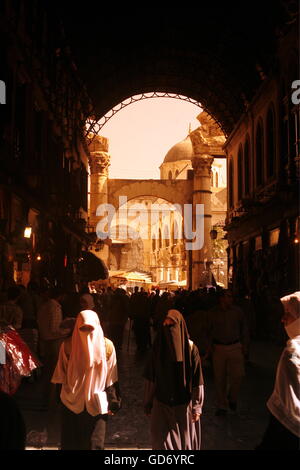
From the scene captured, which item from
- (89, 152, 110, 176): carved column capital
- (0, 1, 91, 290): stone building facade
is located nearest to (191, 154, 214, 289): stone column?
(89, 152, 110, 176): carved column capital

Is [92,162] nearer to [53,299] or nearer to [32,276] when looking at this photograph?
[32,276]

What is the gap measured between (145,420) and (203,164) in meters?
35.7

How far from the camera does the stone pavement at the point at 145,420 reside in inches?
282

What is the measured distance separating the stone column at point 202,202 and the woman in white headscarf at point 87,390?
35737 mm

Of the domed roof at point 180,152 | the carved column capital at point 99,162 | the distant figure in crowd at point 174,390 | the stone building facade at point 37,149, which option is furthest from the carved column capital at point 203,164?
the domed roof at point 180,152

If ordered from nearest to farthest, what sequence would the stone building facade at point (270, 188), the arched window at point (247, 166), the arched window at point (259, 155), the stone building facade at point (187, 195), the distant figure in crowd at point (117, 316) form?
the distant figure in crowd at point (117, 316) → the stone building facade at point (270, 188) → the arched window at point (259, 155) → the arched window at point (247, 166) → the stone building facade at point (187, 195)

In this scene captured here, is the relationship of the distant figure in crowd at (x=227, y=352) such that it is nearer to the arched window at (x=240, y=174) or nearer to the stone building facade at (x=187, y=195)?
the arched window at (x=240, y=174)

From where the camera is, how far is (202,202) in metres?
44.9

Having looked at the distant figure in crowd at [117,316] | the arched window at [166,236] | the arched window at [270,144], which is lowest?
the distant figure in crowd at [117,316]

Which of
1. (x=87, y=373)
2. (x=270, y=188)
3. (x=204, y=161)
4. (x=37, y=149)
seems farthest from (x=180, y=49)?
(x=87, y=373)

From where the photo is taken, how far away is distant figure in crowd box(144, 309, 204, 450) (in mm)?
5594

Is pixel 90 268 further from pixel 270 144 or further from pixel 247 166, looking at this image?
pixel 270 144

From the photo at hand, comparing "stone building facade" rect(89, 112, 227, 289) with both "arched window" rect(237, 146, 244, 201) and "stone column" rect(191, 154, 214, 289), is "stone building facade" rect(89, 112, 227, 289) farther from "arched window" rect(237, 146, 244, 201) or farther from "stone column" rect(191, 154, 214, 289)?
"arched window" rect(237, 146, 244, 201)

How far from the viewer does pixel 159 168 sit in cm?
10050
